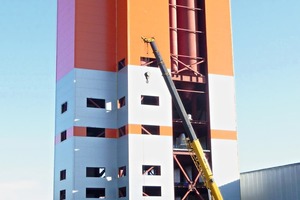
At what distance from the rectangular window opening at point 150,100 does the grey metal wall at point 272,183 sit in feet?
38.7

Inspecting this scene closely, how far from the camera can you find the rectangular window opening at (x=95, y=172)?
166 feet

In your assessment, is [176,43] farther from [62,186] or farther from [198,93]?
[62,186]

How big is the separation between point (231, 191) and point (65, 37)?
23.6 m

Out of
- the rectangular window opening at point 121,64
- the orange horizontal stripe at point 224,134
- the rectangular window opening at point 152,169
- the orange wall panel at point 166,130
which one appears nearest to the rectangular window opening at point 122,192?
the rectangular window opening at point 152,169

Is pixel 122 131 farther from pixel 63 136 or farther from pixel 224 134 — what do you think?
pixel 224 134

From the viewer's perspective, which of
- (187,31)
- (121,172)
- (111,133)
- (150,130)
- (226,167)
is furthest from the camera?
(187,31)

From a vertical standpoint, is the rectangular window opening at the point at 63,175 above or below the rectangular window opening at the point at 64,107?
below

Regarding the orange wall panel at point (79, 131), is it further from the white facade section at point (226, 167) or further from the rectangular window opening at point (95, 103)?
the white facade section at point (226, 167)

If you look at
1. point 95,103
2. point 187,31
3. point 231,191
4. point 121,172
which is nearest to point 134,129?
point 121,172

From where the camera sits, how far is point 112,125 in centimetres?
5191

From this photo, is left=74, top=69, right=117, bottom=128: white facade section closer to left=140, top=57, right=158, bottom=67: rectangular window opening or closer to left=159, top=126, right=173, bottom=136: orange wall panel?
left=140, top=57, right=158, bottom=67: rectangular window opening

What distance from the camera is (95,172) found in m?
51.5

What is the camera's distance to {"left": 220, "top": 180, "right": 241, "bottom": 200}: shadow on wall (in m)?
51.1

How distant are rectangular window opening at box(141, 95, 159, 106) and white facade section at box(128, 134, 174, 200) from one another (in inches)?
147
